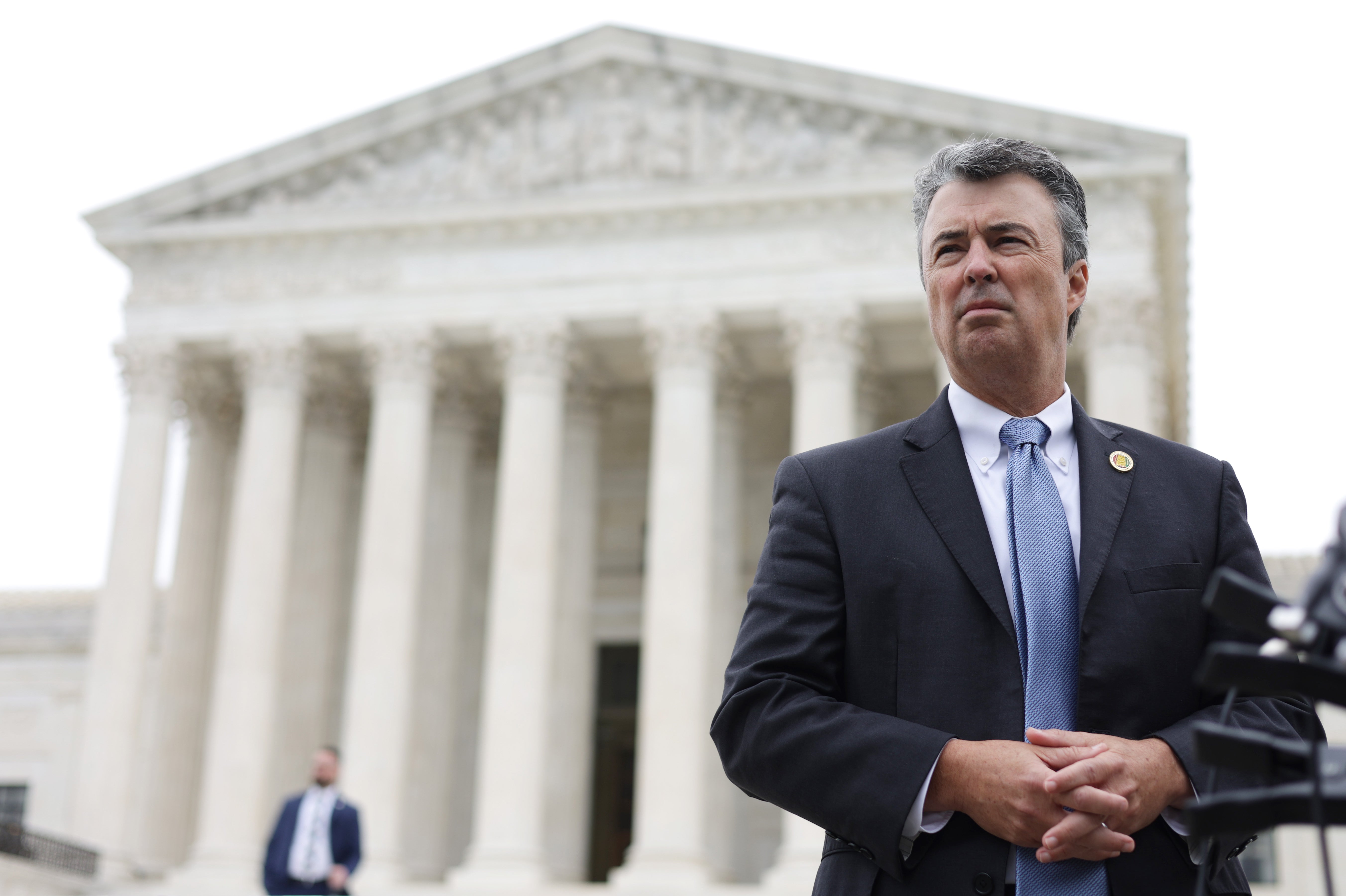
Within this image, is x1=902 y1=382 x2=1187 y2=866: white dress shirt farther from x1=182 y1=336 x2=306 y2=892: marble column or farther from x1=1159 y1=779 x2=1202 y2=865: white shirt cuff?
x1=182 y1=336 x2=306 y2=892: marble column

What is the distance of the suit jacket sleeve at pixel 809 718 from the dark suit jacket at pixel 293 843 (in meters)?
17.4

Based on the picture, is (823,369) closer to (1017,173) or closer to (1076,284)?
(1076,284)

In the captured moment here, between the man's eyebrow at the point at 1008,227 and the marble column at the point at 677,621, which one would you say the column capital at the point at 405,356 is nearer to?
the marble column at the point at 677,621

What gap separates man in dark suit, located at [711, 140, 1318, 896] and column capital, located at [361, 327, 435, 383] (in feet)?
112

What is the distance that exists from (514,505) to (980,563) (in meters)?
32.2

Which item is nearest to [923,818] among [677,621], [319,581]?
[677,621]

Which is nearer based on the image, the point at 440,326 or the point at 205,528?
the point at 440,326

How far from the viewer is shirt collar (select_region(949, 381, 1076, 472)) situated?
4.78m

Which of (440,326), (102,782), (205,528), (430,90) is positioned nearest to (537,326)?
(440,326)

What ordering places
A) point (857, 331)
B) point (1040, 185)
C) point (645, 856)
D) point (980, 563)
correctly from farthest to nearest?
point (857, 331)
point (645, 856)
point (1040, 185)
point (980, 563)

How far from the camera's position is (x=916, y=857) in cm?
418

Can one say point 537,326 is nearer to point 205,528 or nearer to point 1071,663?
point 205,528

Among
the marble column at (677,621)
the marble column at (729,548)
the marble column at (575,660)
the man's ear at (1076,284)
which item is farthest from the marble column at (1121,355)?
the man's ear at (1076,284)

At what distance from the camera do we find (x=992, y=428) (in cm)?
480
